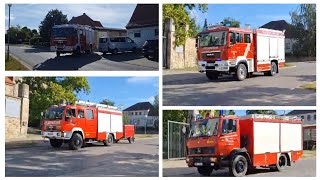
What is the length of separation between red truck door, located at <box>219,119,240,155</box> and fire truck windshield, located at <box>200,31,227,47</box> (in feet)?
7.37

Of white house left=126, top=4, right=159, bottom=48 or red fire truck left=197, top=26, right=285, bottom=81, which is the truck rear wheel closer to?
red fire truck left=197, top=26, right=285, bottom=81

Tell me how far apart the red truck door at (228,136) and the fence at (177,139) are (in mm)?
939

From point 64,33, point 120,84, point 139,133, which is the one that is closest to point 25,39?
point 64,33

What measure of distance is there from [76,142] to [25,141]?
121cm

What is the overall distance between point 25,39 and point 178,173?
4599 mm

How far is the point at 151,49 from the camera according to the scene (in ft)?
31.7

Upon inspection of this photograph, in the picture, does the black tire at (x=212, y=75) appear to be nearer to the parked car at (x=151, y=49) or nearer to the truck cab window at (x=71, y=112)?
the parked car at (x=151, y=49)

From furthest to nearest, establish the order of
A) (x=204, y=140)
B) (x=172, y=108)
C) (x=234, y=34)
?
(x=234, y=34) < (x=172, y=108) < (x=204, y=140)

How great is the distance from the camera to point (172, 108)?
9.40m

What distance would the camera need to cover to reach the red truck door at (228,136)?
28.3ft

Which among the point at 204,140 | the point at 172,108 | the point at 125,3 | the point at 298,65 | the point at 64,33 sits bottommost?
the point at 204,140

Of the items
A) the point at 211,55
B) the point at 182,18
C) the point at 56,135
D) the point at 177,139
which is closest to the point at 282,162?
the point at 177,139

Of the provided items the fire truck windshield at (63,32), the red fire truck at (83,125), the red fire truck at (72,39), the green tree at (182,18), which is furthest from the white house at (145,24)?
the red fire truck at (83,125)

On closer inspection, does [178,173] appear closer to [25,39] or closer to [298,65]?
[298,65]
